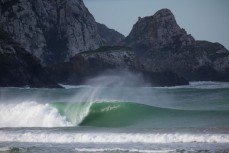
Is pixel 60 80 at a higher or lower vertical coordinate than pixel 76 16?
lower

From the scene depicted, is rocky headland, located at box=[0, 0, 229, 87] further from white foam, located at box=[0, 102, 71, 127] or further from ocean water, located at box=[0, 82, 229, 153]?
ocean water, located at box=[0, 82, 229, 153]

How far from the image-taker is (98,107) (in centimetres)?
2294

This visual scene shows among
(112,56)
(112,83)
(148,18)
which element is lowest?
(112,83)

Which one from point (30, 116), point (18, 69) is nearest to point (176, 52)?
point (18, 69)

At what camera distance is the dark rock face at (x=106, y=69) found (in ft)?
267

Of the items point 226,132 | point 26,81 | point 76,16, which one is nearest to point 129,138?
point 226,132

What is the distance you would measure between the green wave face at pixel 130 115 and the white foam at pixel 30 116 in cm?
75

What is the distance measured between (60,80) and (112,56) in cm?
1157

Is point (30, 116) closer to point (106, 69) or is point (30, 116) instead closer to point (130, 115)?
point (130, 115)

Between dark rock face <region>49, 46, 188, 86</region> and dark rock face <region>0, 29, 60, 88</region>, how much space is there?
1658 centimetres

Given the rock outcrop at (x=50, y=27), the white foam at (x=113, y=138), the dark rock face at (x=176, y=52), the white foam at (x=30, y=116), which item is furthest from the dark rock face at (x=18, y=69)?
the white foam at (x=113, y=138)

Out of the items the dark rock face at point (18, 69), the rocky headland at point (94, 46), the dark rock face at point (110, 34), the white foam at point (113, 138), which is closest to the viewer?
the white foam at point (113, 138)

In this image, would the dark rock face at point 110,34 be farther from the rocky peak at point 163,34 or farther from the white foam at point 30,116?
the white foam at point 30,116

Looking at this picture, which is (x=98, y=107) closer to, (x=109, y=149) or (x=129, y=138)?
(x=129, y=138)
